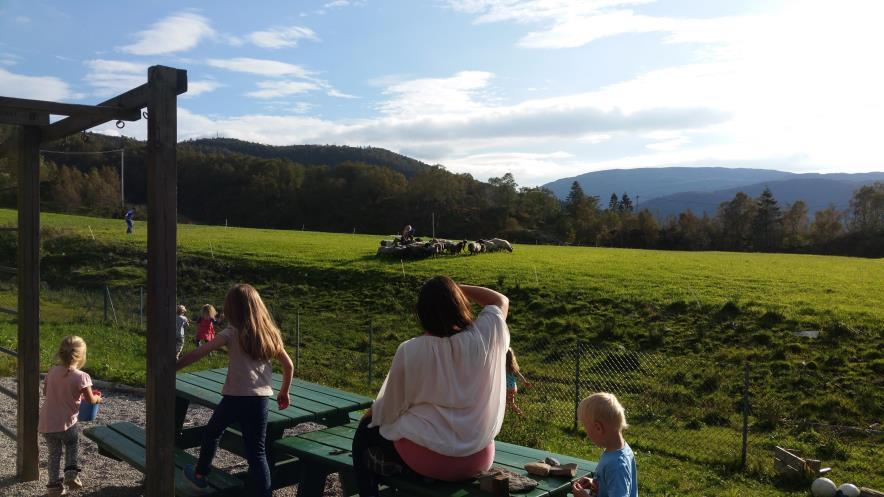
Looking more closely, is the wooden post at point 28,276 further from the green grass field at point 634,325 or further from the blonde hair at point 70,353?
the green grass field at point 634,325

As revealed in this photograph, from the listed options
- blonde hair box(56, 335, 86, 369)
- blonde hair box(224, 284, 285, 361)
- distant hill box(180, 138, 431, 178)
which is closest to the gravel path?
blonde hair box(56, 335, 86, 369)

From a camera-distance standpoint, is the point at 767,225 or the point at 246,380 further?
the point at 767,225

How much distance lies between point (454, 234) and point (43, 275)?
53137mm

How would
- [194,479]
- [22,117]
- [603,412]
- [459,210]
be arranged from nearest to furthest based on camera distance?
[603,412]
[194,479]
[22,117]
[459,210]

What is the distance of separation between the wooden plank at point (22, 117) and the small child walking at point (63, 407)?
5.77ft

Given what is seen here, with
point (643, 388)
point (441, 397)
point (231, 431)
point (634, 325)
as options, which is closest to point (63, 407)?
point (231, 431)

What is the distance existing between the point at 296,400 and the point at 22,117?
3.16 m

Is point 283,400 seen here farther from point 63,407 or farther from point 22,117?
point 22,117

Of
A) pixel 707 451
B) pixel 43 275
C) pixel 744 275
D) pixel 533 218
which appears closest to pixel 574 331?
pixel 707 451

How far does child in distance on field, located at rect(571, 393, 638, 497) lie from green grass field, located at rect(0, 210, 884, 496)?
3.71 m

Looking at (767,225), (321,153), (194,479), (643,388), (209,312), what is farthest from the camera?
(321,153)

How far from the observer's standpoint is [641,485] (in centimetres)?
703

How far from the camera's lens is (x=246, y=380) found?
4.62 m

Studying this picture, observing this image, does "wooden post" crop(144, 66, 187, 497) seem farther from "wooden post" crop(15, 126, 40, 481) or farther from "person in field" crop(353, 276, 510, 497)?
"wooden post" crop(15, 126, 40, 481)
